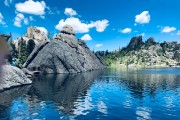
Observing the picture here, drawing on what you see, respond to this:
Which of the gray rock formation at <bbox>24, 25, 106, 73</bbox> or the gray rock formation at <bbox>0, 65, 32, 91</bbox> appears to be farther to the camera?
the gray rock formation at <bbox>24, 25, 106, 73</bbox>

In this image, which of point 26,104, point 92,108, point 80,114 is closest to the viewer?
point 80,114

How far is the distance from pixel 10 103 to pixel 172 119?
3623 cm

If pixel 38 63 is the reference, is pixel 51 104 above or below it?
below

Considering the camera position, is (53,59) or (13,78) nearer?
(13,78)

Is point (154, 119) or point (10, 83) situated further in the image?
point (10, 83)

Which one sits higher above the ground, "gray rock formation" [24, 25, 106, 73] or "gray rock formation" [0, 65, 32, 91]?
"gray rock formation" [24, 25, 106, 73]

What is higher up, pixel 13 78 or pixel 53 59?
pixel 53 59

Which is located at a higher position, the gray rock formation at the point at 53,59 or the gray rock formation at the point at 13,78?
the gray rock formation at the point at 53,59

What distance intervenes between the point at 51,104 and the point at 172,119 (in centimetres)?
2734

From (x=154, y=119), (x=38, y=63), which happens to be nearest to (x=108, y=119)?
(x=154, y=119)

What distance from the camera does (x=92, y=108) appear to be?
5134 centimetres

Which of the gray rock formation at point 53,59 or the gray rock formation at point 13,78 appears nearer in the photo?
the gray rock formation at point 13,78

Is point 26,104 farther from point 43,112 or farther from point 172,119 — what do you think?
point 172,119

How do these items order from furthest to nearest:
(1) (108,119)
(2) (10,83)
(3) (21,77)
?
(3) (21,77) → (2) (10,83) → (1) (108,119)
